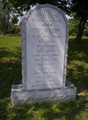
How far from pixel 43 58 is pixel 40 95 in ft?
2.90

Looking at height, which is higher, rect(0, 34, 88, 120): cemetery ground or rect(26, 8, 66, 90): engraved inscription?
rect(26, 8, 66, 90): engraved inscription

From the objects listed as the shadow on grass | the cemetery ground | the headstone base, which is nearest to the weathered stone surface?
the headstone base

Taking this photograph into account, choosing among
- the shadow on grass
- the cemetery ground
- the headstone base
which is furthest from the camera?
the shadow on grass

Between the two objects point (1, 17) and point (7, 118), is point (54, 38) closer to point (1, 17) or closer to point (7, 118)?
point (7, 118)

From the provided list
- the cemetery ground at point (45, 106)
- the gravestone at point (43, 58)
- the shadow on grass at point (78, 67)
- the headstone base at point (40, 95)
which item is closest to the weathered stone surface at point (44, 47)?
the gravestone at point (43, 58)

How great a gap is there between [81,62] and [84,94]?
10.3 feet

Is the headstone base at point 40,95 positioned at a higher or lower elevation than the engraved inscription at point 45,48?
lower

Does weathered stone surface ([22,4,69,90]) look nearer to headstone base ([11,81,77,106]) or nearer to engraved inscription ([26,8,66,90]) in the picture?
engraved inscription ([26,8,66,90])

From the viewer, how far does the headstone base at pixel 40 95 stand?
2949 millimetres

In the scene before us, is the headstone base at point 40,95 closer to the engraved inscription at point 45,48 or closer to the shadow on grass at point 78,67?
the engraved inscription at point 45,48

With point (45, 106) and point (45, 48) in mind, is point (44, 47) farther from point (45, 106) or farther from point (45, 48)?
point (45, 106)

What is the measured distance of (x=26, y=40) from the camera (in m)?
2.77

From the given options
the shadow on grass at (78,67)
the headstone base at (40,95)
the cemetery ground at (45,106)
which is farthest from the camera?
the shadow on grass at (78,67)

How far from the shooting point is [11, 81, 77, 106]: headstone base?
2.95 metres
